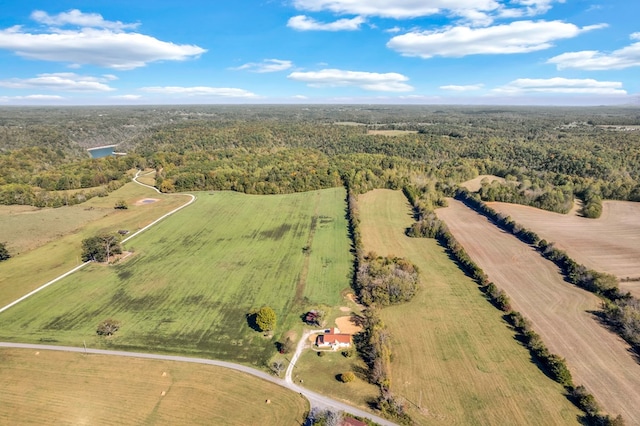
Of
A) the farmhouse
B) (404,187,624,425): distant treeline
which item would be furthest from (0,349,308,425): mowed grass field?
(404,187,624,425): distant treeline

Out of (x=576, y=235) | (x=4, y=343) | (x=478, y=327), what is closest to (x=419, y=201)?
(x=576, y=235)

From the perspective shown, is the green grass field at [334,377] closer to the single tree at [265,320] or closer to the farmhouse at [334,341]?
the farmhouse at [334,341]

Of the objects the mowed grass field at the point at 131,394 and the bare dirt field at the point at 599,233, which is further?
the bare dirt field at the point at 599,233

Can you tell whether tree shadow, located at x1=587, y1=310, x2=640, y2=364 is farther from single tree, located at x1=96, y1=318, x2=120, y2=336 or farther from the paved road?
single tree, located at x1=96, y1=318, x2=120, y2=336

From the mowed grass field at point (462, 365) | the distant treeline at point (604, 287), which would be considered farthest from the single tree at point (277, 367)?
the distant treeline at point (604, 287)

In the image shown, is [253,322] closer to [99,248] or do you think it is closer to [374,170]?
[99,248]

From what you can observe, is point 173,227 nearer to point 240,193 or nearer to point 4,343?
point 240,193
